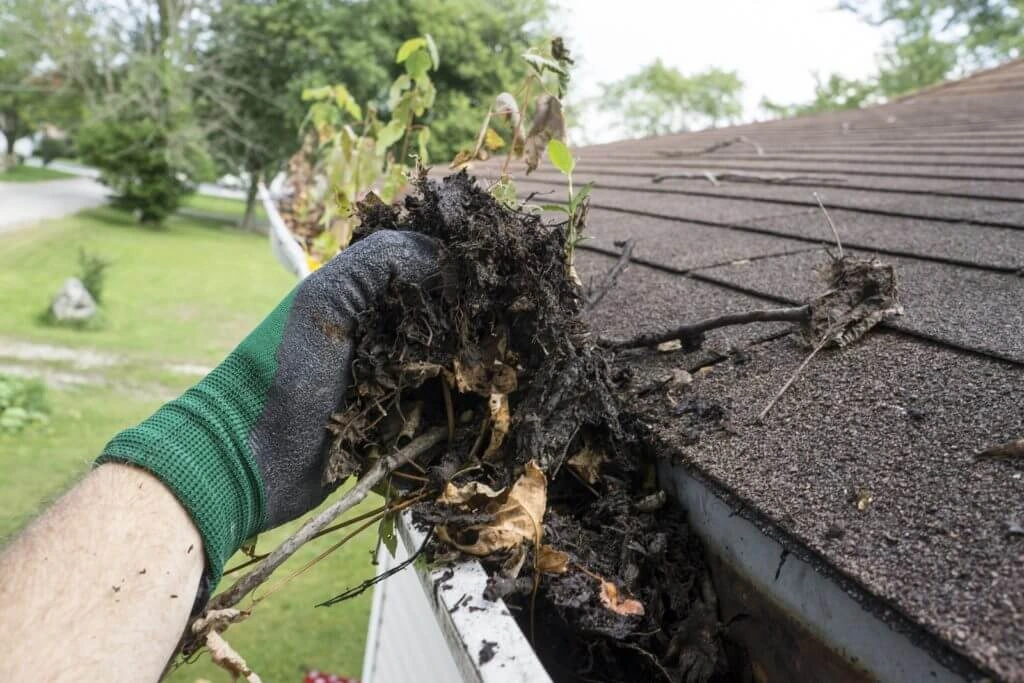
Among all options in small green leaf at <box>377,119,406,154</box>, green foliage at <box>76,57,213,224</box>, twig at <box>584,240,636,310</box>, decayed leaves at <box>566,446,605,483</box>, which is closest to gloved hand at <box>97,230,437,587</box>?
decayed leaves at <box>566,446,605,483</box>

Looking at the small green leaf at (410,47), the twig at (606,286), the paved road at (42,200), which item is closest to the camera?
the twig at (606,286)

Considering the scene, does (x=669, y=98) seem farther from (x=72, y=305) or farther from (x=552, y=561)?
(x=552, y=561)

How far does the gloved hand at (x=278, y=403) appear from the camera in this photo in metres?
1.05

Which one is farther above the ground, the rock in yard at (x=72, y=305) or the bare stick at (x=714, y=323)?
the bare stick at (x=714, y=323)

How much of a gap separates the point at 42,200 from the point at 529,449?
2855 cm

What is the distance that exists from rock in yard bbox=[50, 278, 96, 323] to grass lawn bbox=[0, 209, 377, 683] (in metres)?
0.29

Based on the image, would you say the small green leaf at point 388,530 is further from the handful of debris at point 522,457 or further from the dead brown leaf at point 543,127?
the dead brown leaf at point 543,127

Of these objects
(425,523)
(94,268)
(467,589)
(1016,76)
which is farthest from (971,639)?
(94,268)

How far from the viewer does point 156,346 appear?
11.6m

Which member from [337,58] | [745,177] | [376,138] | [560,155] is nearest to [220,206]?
[337,58]

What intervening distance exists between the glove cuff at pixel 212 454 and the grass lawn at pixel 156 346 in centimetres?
15

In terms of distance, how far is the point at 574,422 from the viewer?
107cm

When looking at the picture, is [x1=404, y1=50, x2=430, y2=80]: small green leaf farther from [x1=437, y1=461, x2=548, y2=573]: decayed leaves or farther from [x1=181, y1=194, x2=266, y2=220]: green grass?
[x1=181, y1=194, x2=266, y2=220]: green grass

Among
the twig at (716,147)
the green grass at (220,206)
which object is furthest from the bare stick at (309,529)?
the green grass at (220,206)
